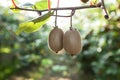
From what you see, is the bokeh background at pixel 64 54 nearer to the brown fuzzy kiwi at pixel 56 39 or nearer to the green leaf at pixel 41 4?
the green leaf at pixel 41 4

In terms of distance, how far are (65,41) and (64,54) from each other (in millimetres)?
3388

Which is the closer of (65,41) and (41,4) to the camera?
(65,41)

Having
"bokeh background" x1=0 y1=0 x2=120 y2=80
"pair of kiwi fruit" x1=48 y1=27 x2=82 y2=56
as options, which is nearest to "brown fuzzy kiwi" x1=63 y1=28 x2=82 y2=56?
"pair of kiwi fruit" x1=48 y1=27 x2=82 y2=56

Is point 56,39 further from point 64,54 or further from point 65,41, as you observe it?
point 64,54

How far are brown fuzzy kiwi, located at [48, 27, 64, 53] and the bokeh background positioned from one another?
6.30ft

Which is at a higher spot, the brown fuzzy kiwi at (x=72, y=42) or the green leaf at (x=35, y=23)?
the green leaf at (x=35, y=23)

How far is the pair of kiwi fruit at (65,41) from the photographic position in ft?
3.16

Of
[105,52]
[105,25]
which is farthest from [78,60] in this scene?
[105,25]

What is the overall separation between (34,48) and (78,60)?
50cm

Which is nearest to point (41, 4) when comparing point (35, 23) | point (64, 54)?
point (35, 23)

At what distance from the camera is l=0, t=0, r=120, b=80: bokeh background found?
325 centimetres

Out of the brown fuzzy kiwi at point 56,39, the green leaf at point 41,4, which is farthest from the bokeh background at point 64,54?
the brown fuzzy kiwi at point 56,39

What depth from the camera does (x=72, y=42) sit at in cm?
98

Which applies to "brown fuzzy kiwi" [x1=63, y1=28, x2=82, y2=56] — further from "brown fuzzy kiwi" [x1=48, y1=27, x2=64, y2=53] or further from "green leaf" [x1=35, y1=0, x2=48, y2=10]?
"green leaf" [x1=35, y1=0, x2=48, y2=10]
